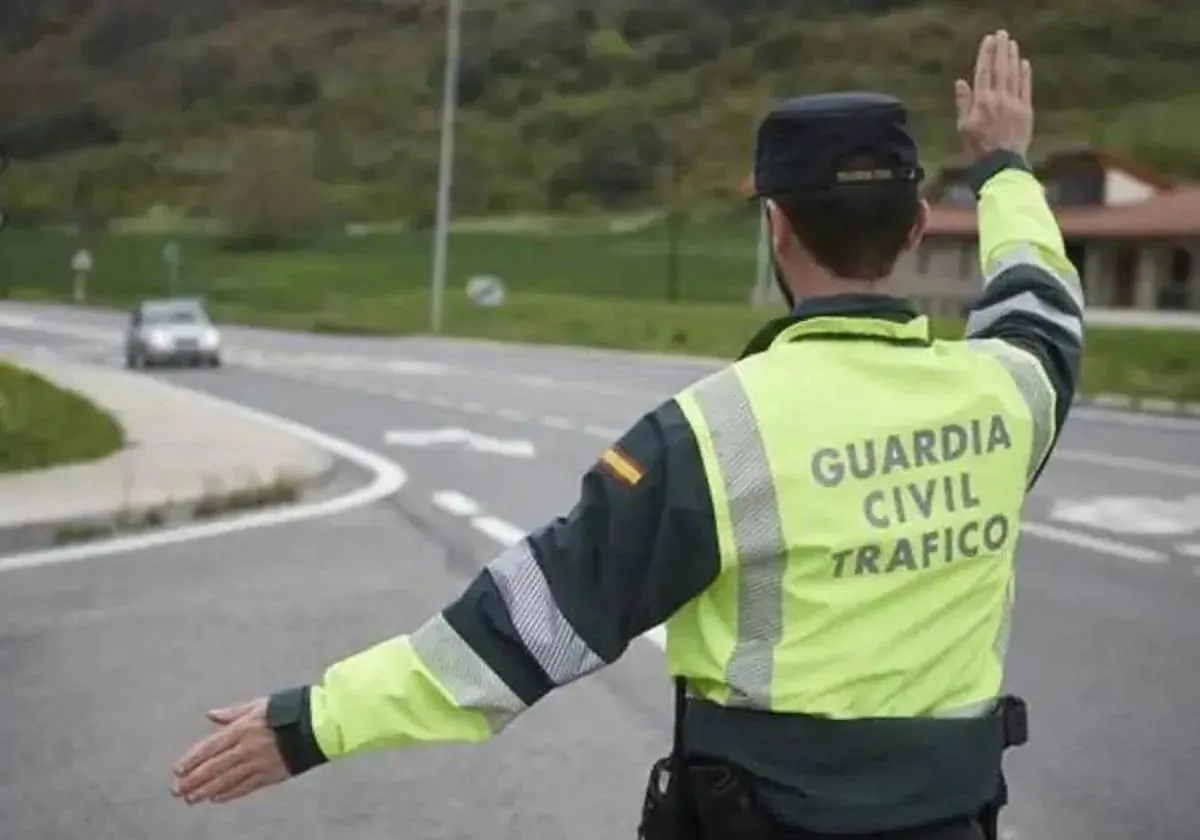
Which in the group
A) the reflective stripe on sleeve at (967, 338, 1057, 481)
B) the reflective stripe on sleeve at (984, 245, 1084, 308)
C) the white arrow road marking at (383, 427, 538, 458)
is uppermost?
the reflective stripe on sleeve at (984, 245, 1084, 308)

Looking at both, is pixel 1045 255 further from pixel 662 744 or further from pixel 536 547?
pixel 662 744

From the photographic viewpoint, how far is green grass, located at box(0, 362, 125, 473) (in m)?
16.3

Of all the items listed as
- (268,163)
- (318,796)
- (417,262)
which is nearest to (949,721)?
(318,796)

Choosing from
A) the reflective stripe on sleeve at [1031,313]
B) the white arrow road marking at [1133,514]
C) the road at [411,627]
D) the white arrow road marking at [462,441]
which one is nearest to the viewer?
the reflective stripe on sleeve at [1031,313]

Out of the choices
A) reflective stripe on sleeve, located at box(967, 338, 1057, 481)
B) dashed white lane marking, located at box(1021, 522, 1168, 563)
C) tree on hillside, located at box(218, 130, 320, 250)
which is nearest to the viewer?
reflective stripe on sleeve, located at box(967, 338, 1057, 481)

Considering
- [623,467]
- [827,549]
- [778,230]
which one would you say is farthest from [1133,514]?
[623,467]

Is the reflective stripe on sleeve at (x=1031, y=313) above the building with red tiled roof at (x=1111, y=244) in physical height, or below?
above

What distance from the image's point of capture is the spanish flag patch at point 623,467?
8.43 feet

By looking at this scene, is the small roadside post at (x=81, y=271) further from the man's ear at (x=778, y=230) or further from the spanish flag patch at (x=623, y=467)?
the spanish flag patch at (x=623, y=467)

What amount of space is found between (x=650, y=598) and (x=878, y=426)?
0.35 metres

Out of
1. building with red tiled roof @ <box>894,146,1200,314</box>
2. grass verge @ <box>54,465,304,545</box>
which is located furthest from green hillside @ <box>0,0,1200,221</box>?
grass verge @ <box>54,465,304,545</box>

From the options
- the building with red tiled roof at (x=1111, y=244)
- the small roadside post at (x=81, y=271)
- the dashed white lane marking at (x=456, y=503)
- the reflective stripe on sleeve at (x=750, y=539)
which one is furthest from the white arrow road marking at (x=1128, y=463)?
the small roadside post at (x=81, y=271)

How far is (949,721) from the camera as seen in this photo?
2664mm

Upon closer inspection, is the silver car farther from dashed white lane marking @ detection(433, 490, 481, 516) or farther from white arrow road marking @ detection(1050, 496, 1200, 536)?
white arrow road marking @ detection(1050, 496, 1200, 536)
